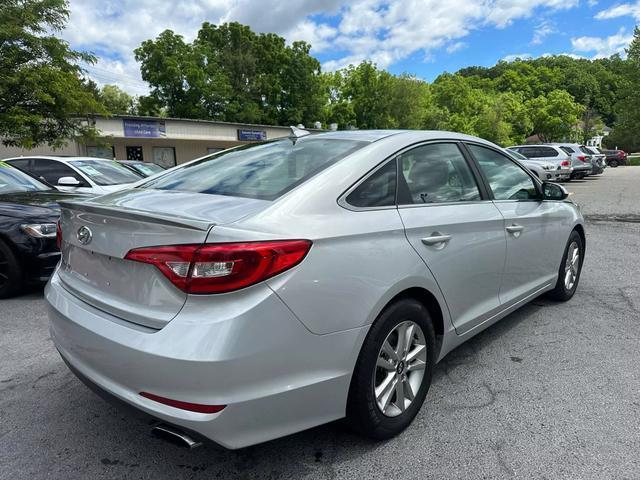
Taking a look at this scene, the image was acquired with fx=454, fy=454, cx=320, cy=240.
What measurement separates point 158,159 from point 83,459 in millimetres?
27429

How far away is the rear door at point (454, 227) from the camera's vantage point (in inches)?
97.7

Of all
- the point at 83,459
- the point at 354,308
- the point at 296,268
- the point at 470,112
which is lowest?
the point at 83,459

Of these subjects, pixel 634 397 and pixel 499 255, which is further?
pixel 499 255

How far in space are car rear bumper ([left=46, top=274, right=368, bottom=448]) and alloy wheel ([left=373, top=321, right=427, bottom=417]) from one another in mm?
325

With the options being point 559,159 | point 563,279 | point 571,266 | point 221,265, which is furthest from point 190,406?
point 559,159

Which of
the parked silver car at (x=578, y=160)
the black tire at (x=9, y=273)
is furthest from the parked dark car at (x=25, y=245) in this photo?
the parked silver car at (x=578, y=160)

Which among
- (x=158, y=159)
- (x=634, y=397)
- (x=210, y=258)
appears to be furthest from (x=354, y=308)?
(x=158, y=159)

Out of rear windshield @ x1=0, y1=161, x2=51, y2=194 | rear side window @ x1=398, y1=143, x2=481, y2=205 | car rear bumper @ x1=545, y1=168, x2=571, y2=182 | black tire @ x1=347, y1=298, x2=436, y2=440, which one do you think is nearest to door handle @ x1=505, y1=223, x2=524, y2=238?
rear side window @ x1=398, y1=143, x2=481, y2=205

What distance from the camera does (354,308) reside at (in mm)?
2008

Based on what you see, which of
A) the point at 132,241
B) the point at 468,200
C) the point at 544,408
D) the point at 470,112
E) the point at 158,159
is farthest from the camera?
the point at 470,112

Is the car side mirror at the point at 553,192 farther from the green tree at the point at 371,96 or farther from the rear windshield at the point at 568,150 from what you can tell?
the green tree at the point at 371,96

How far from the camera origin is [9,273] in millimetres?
4633

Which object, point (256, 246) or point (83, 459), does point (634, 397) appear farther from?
point (83, 459)

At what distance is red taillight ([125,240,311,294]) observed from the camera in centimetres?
174
